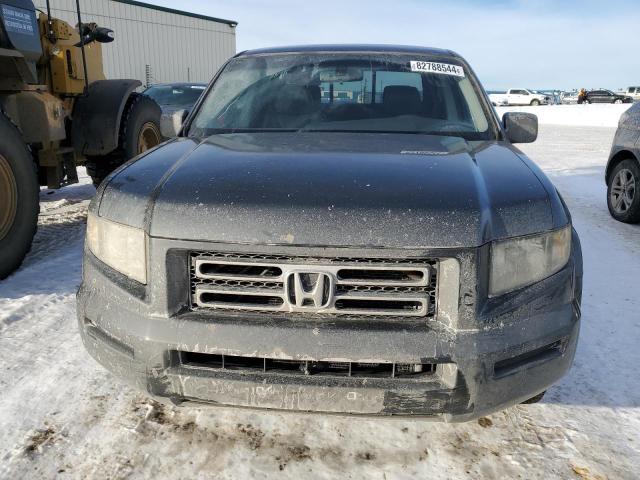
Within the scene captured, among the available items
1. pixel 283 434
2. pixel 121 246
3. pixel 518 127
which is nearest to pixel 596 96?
pixel 518 127

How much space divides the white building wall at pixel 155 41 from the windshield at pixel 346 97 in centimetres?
1919

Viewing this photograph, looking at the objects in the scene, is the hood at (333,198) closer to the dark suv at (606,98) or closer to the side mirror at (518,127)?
the side mirror at (518,127)

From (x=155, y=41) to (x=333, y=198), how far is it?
27073mm

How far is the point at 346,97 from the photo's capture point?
3.00 metres

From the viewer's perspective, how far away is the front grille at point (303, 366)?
1.71m

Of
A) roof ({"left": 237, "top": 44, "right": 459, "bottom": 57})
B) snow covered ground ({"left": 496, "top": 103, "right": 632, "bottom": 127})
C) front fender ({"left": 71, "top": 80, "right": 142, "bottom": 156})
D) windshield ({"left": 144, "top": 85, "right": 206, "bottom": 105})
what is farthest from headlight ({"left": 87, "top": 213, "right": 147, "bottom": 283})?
snow covered ground ({"left": 496, "top": 103, "right": 632, "bottom": 127})

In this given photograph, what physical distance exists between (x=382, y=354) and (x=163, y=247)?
0.76m

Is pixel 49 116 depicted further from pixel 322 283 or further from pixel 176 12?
pixel 176 12

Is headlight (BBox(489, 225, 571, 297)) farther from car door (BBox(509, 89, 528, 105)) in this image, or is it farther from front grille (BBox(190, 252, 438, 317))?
car door (BBox(509, 89, 528, 105))

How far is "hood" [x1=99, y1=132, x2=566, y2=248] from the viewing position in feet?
5.43

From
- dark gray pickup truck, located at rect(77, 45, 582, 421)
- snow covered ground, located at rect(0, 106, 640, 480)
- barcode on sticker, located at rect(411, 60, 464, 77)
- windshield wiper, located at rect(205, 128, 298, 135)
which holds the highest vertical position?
barcode on sticker, located at rect(411, 60, 464, 77)

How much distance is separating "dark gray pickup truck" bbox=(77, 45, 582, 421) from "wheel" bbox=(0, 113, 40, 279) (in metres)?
1.99

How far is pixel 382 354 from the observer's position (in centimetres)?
164

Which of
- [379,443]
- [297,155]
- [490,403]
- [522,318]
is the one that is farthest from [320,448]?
[297,155]
